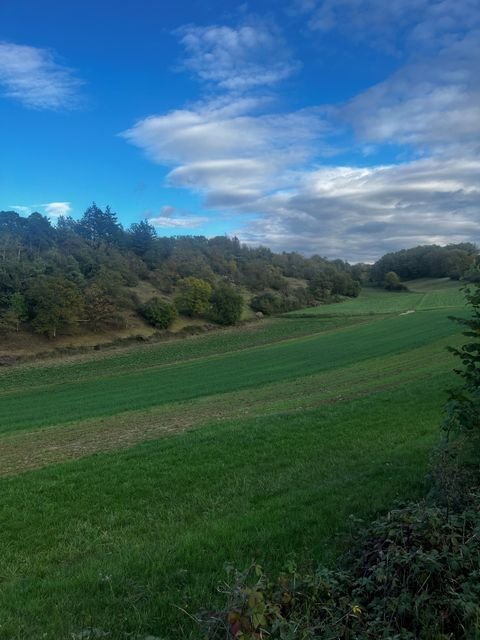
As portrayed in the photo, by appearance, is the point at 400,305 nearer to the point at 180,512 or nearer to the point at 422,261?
the point at 422,261

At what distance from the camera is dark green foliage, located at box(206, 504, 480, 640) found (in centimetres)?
310

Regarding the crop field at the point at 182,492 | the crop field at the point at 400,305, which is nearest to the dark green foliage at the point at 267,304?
the crop field at the point at 400,305

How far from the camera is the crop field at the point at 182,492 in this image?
4.66m

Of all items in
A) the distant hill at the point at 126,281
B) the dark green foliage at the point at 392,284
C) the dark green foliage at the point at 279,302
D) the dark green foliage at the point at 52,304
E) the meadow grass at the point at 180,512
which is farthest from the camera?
the dark green foliage at the point at 392,284

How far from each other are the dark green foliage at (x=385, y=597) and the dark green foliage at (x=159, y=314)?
2728 inches

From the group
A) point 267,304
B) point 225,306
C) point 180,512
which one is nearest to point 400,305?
point 267,304

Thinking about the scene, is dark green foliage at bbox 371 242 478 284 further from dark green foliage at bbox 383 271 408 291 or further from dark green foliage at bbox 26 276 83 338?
dark green foliage at bbox 26 276 83 338

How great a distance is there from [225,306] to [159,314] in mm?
11957

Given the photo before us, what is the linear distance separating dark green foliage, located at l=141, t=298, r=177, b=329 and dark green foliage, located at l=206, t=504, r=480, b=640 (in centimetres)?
6928

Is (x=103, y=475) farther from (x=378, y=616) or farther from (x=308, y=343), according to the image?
(x=308, y=343)

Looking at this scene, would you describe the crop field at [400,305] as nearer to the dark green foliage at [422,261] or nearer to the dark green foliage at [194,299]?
the dark green foliage at [422,261]

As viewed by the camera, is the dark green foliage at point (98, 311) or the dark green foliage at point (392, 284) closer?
the dark green foliage at point (98, 311)

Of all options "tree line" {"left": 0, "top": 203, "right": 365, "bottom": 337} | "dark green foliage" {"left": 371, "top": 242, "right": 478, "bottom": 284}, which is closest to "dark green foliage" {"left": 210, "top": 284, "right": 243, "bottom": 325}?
"tree line" {"left": 0, "top": 203, "right": 365, "bottom": 337}

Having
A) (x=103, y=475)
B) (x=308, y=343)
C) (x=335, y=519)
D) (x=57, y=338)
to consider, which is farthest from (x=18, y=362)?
(x=335, y=519)
